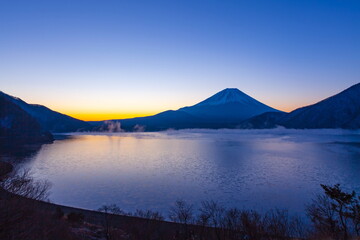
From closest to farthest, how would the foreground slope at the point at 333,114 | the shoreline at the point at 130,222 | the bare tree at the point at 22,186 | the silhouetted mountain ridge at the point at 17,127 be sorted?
the bare tree at the point at 22,186 < the shoreline at the point at 130,222 < the silhouetted mountain ridge at the point at 17,127 < the foreground slope at the point at 333,114

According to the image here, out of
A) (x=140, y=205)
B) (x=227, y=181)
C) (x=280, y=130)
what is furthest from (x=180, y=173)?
(x=280, y=130)

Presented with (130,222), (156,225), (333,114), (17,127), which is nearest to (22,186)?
(130,222)

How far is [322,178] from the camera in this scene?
95.7ft

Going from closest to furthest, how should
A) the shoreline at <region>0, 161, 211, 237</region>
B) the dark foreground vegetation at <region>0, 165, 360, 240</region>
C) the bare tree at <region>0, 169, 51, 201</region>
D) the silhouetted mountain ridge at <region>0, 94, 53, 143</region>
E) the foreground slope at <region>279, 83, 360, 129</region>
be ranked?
the dark foreground vegetation at <region>0, 165, 360, 240</region>, the bare tree at <region>0, 169, 51, 201</region>, the shoreline at <region>0, 161, 211, 237</region>, the silhouetted mountain ridge at <region>0, 94, 53, 143</region>, the foreground slope at <region>279, 83, 360, 129</region>

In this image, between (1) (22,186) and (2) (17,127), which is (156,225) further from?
(2) (17,127)

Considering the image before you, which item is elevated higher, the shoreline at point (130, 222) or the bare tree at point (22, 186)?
the bare tree at point (22, 186)

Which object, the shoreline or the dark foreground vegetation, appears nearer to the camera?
the dark foreground vegetation

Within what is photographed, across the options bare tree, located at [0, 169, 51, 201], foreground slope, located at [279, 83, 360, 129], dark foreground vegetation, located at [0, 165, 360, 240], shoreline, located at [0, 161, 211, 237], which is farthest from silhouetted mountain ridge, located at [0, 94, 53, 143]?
foreground slope, located at [279, 83, 360, 129]

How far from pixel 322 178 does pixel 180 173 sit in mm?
17700

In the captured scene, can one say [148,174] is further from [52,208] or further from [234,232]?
[234,232]

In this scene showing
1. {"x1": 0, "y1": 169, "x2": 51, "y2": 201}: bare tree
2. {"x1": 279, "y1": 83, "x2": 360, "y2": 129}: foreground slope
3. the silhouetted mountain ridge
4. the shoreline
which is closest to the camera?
{"x1": 0, "y1": 169, "x2": 51, "y2": 201}: bare tree

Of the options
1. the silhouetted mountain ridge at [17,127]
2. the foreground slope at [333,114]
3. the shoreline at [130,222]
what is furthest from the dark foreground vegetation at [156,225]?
the foreground slope at [333,114]

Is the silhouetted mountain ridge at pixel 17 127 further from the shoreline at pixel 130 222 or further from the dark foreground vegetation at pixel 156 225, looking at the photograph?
the dark foreground vegetation at pixel 156 225

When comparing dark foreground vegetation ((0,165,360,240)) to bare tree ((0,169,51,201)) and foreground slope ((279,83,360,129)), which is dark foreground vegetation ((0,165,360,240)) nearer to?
bare tree ((0,169,51,201))
